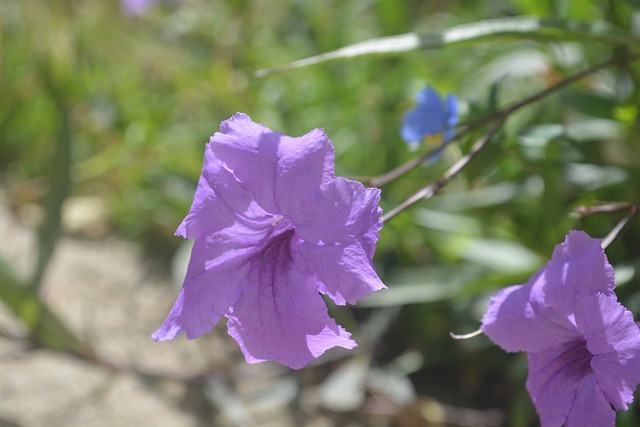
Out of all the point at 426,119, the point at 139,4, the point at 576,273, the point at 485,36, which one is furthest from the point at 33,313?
the point at 139,4

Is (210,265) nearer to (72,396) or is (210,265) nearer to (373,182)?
(373,182)

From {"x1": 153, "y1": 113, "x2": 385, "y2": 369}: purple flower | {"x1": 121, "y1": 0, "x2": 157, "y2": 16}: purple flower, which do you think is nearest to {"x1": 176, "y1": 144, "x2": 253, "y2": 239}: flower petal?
{"x1": 153, "y1": 113, "x2": 385, "y2": 369}: purple flower

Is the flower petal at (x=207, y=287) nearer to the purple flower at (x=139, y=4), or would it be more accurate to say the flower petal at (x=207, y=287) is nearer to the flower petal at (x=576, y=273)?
the flower petal at (x=576, y=273)

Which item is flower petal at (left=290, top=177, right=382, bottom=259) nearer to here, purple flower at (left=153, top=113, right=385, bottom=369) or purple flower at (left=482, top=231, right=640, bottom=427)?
purple flower at (left=153, top=113, right=385, bottom=369)

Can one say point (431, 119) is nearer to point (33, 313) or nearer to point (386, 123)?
point (386, 123)

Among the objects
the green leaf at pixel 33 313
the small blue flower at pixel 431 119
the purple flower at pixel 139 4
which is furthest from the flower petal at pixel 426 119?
the purple flower at pixel 139 4
